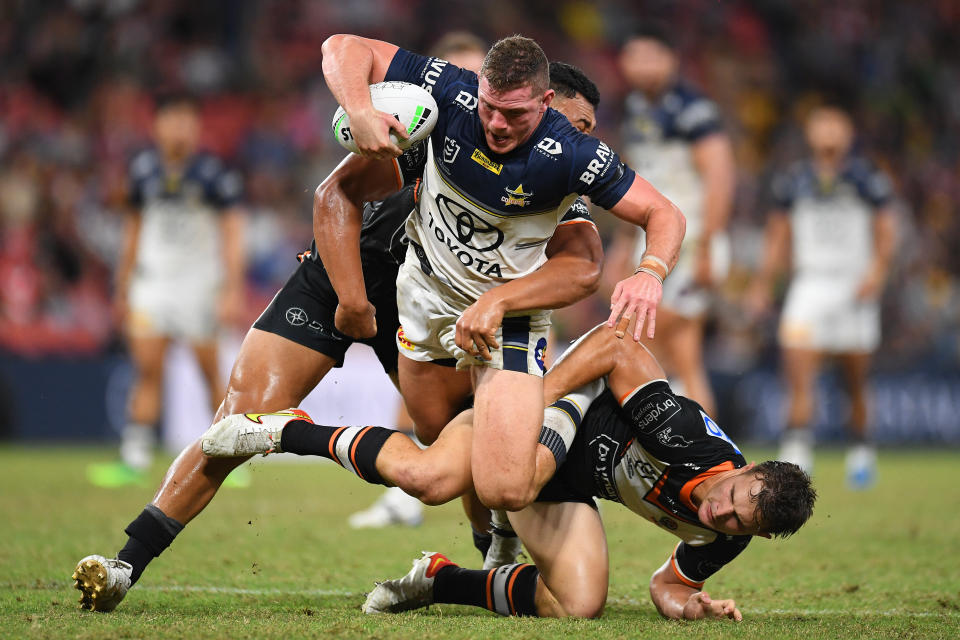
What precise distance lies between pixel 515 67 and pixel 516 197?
500 millimetres

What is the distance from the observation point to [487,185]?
434 centimetres

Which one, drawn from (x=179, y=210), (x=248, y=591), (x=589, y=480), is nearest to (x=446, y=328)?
(x=589, y=480)

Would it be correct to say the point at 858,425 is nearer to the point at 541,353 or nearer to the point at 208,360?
the point at 208,360

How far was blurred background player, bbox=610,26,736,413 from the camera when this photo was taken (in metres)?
8.35

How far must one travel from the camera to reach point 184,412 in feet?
40.6

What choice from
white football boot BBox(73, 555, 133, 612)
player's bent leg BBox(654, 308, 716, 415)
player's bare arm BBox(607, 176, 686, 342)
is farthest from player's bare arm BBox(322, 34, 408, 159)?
player's bent leg BBox(654, 308, 716, 415)

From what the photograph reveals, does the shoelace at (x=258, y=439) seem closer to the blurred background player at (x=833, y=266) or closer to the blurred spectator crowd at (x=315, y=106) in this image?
the blurred background player at (x=833, y=266)

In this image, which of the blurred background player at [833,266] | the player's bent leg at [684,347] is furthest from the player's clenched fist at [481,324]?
the blurred background player at [833,266]

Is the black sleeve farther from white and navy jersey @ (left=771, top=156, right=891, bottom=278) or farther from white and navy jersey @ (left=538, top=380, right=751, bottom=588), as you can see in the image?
white and navy jersey @ (left=771, top=156, right=891, bottom=278)

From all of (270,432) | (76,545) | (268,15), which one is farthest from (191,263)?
(268,15)

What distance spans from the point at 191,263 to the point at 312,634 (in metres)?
6.66

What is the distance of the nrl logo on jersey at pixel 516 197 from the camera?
4320mm

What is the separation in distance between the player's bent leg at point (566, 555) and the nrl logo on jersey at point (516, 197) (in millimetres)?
1301

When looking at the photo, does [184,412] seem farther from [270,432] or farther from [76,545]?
[270,432]
